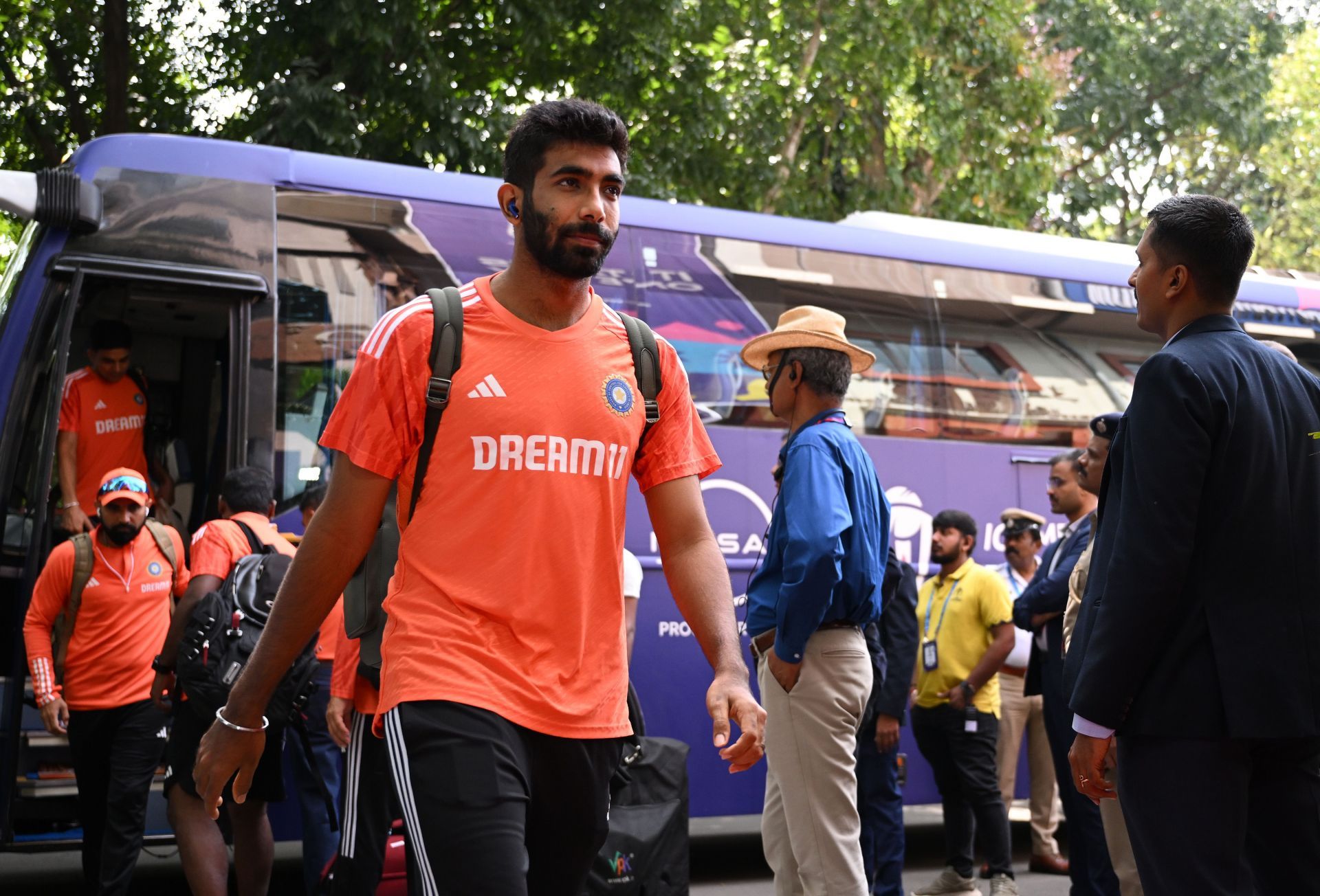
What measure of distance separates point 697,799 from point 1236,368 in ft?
18.0

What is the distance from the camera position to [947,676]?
26.0 ft

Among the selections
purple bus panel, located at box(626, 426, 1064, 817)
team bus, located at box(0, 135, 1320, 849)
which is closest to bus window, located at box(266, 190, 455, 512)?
team bus, located at box(0, 135, 1320, 849)

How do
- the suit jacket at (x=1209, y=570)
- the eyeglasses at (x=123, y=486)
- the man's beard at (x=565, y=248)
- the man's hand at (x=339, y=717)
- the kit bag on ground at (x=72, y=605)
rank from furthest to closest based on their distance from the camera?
1. the eyeglasses at (x=123, y=486)
2. the kit bag on ground at (x=72, y=605)
3. the man's hand at (x=339, y=717)
4. the suit jacket at (x=1209, y=570)
5. the man's beard at (x=565, y=248)

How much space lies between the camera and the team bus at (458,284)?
23.1 feet

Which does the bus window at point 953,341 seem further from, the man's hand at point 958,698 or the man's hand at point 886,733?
the man's hand at point 886,733

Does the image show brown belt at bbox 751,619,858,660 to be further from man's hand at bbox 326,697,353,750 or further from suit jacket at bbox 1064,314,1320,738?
suit jacket at bbox 1064,314,1320,738

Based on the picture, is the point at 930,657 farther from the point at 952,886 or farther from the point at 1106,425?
the point at 1106,425

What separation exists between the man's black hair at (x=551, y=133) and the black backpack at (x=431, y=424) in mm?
292

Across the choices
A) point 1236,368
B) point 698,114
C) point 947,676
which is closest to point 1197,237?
point 1236,368

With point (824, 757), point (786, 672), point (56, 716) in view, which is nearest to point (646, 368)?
point (786, 672)

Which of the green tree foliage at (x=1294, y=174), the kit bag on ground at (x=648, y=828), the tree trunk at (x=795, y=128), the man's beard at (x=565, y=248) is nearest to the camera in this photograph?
the man's beard at (x=565, y=248)

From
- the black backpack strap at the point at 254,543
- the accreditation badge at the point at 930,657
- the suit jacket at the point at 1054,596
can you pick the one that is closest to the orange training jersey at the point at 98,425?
the black backpack strap at the point at 254,543

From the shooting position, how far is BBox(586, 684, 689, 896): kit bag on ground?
600 centimetres

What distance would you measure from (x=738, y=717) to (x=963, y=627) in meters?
5.32
